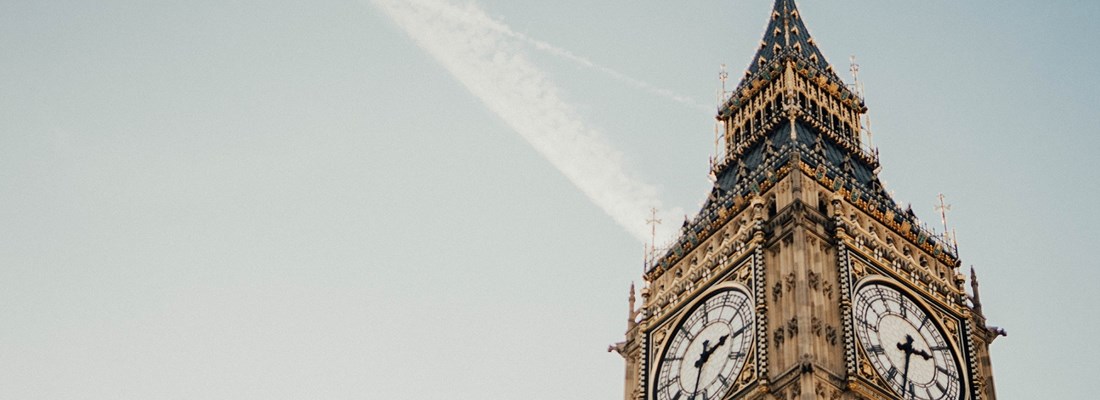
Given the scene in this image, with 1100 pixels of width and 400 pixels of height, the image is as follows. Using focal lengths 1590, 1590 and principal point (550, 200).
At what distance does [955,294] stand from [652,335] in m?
11.4

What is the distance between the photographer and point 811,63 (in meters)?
71.1

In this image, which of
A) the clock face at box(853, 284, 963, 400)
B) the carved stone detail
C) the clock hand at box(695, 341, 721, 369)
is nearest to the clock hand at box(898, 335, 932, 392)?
the clock face at box(853, 284, 963, 400)

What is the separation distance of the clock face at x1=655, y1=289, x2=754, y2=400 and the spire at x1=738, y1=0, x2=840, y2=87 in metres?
17.5

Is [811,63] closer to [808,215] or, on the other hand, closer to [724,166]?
[724,166]

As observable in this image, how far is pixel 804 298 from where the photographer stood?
174 feet

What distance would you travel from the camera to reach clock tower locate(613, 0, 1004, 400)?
5222cm

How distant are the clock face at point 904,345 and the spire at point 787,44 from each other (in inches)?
675

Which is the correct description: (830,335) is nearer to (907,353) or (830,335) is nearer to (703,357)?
(907,353)

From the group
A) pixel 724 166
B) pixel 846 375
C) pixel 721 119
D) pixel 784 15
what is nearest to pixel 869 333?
pixel 846 375

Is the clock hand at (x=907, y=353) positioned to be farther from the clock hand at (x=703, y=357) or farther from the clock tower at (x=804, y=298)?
the clock hand at (x=703, y=357)

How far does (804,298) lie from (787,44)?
2253 cm

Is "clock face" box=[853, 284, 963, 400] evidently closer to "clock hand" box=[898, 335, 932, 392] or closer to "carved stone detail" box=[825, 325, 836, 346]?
"clock hand" box=[898, 335, 932, 392]

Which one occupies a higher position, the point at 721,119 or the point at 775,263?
the point at 721,119

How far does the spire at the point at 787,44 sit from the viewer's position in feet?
234
